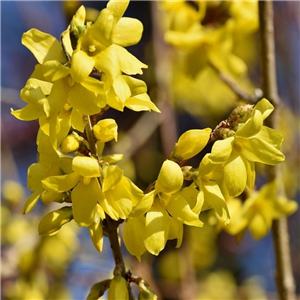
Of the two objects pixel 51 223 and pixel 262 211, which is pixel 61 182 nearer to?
pixel 51 223

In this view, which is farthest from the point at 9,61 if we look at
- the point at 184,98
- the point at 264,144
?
the point at 264,144

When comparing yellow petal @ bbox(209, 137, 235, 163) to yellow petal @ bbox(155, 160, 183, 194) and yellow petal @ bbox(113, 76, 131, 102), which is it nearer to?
yellow petal @ bbox(155, 160, 183, 194)

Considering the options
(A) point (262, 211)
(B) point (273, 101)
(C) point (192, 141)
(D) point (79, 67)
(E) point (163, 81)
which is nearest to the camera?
(D) point (79, 67)

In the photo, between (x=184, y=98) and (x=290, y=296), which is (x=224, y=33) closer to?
(x=290, y=296)

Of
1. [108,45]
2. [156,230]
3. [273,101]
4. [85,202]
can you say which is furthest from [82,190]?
[273,101]

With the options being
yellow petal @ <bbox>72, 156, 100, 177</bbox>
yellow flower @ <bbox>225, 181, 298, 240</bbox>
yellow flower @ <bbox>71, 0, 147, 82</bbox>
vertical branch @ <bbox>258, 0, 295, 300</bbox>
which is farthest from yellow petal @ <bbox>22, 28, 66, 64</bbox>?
yellow flower @ <bbox>225, 181, 298, 240</bbox>
